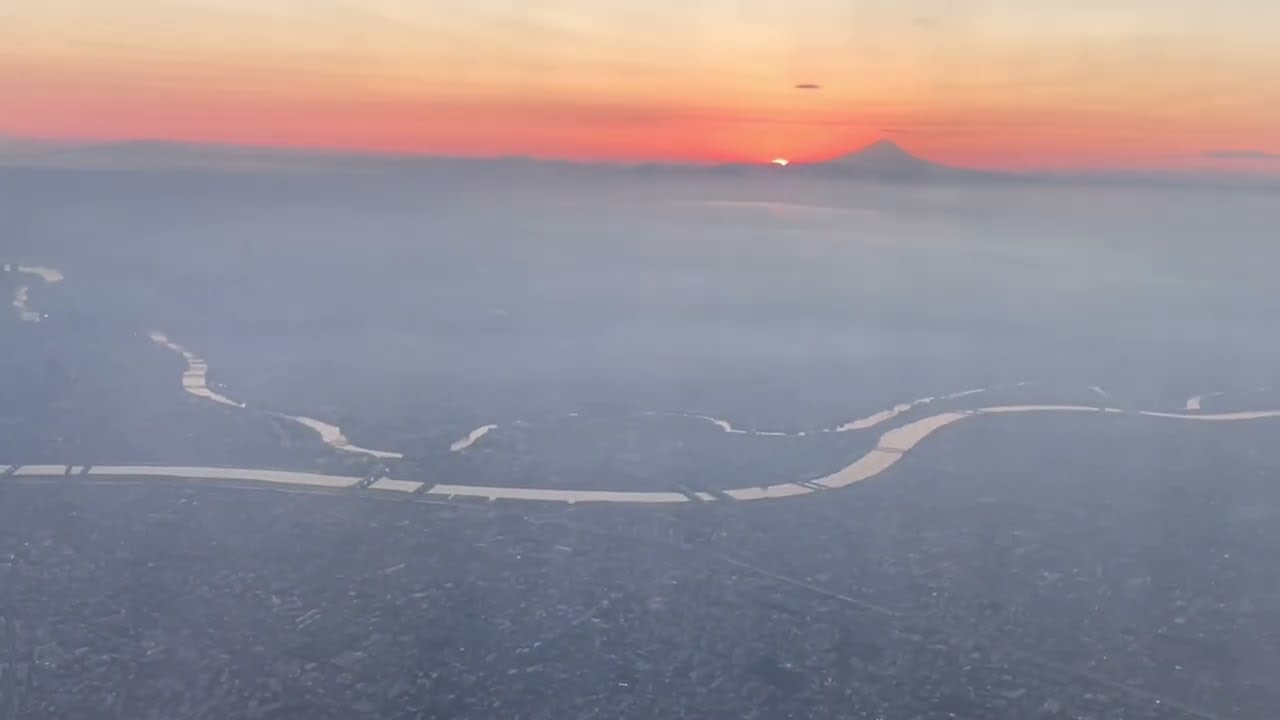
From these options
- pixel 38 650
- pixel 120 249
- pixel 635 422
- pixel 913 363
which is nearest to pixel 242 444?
pixel 635 422

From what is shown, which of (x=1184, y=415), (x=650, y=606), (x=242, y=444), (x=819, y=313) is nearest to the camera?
(x=650, y=606)

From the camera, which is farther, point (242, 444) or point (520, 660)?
point (242, 444)

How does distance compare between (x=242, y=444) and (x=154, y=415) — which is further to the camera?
(x=154, y=415)

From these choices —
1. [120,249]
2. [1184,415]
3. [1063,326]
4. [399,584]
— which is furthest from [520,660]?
[120,249]

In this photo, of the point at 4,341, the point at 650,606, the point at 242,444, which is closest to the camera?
the point at 650,606

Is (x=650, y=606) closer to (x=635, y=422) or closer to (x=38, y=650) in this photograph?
(x=38, y=650)

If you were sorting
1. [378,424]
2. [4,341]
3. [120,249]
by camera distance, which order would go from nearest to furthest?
[378,424], [4,341], [120,249]

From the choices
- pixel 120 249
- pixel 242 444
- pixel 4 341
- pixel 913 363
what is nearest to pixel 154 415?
pixel 242 444

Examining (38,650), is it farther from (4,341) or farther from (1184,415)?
(4,341)

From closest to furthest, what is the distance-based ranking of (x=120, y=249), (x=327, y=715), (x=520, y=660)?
(x=327, y=715) → (x=520, y=660) → (x=120, y=249)
